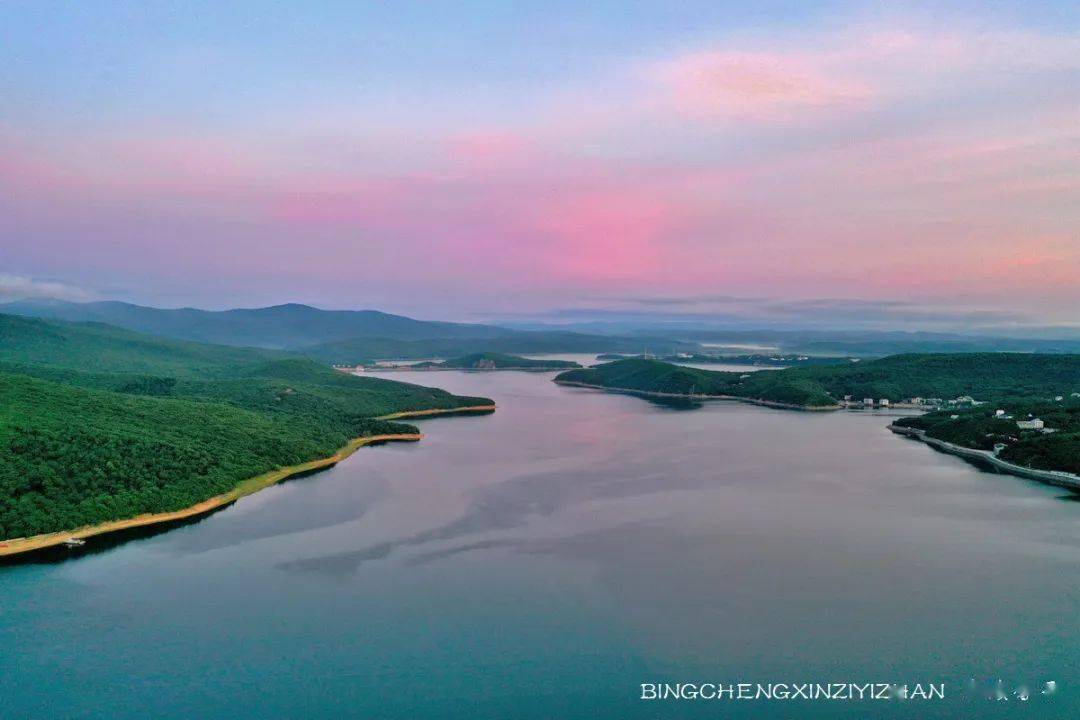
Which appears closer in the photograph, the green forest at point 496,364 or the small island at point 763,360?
the small island at point 763,360

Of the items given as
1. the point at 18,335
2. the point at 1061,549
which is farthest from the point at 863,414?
the point at 18,335

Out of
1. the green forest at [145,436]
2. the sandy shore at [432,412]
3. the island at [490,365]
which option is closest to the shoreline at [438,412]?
the sandy shore at [432,412]

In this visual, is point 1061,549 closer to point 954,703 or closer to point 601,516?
point 954,703

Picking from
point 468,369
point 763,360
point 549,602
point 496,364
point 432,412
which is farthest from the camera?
point 763,360

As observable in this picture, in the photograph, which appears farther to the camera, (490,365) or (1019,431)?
(490,365)

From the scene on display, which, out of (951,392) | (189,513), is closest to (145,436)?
(189,513)

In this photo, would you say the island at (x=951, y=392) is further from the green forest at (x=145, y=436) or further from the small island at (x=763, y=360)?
the small island at (x=763, y=360)

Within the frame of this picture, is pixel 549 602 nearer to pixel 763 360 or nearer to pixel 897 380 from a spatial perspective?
pixel 897 380
